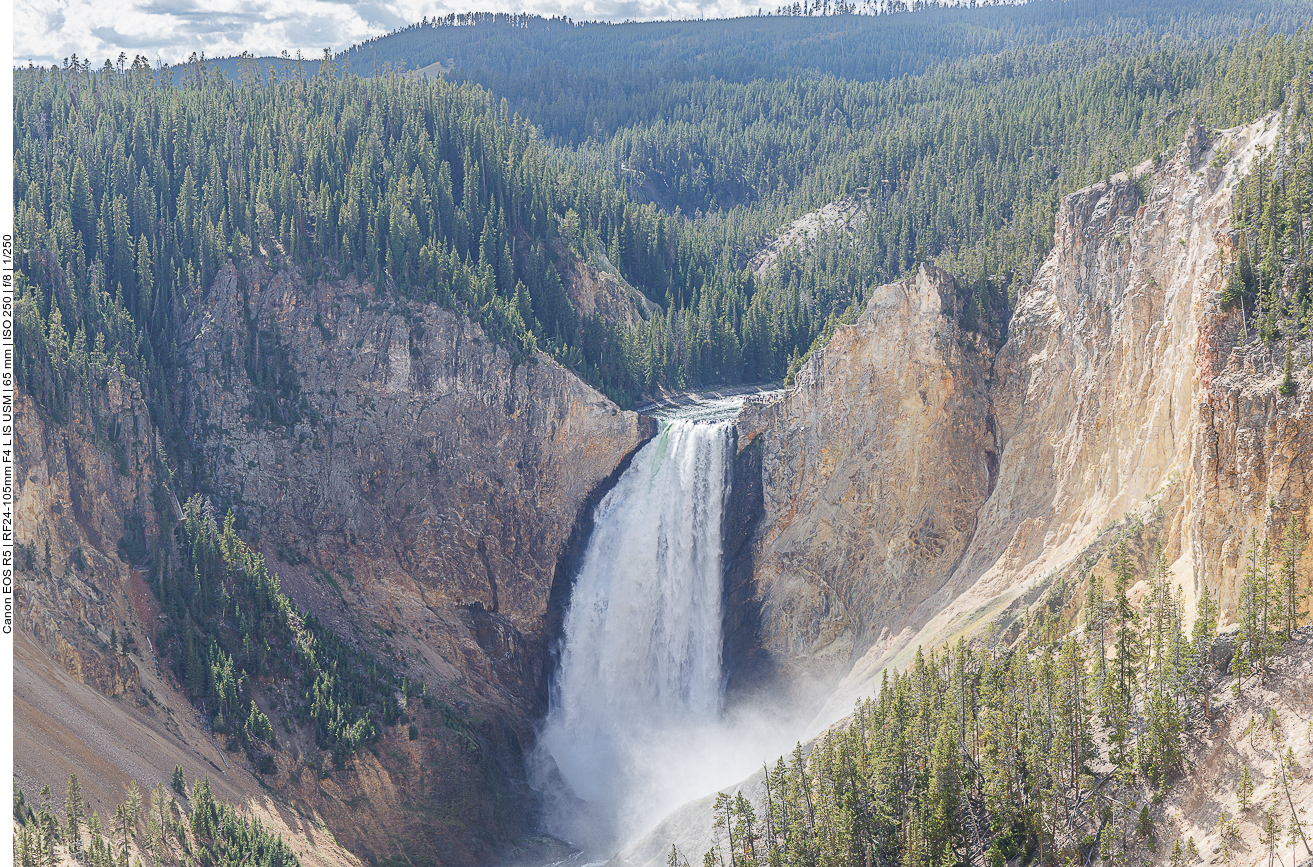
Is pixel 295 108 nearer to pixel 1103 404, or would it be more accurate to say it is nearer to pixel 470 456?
pixel 470 456

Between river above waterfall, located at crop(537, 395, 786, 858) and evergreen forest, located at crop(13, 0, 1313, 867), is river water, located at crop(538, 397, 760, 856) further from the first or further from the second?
evergreen forest, located at crop(13, 0, 1313, 867)

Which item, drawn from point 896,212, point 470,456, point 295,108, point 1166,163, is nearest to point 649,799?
point 470,456

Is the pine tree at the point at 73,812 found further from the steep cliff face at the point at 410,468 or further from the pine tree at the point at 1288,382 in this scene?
the pine tree at the point at 1288,382

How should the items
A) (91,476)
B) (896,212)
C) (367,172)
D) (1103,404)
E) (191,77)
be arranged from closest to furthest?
1. (1103,404)
2. (91,476)
3. (367,172)
4. (191,77)
5. (896,212)

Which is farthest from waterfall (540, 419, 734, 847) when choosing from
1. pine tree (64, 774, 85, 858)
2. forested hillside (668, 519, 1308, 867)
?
pine tree (64, 774, 85, 858)

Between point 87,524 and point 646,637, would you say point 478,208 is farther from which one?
point 87,524
